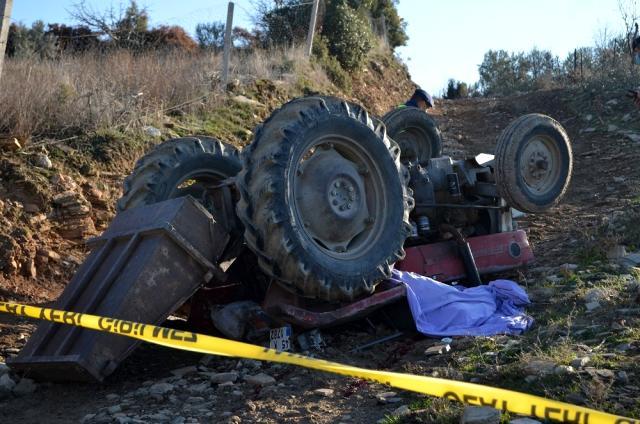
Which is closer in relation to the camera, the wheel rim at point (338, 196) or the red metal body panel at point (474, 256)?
the wheel rim at point (338, 196)

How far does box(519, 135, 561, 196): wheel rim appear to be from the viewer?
6598 mm

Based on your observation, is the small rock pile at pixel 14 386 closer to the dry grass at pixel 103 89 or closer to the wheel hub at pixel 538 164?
the dry grass at pixel 103 89

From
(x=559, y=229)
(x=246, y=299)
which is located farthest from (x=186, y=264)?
(x=559, y=229)

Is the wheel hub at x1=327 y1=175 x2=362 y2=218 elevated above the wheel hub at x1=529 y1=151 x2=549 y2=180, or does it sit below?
below

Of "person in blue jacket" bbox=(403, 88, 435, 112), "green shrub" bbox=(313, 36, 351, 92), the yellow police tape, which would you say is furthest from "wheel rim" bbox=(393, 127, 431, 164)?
"green shrub" bbox=(313, 36, 351, 92)

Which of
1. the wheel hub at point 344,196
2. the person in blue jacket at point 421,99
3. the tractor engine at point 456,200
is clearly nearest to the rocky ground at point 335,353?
the tractor engine at point 456,200

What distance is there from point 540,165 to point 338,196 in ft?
7.45

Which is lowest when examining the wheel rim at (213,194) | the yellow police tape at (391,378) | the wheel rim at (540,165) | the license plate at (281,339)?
the license plate at (281,339)

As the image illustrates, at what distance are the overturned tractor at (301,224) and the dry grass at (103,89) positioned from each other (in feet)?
9.96

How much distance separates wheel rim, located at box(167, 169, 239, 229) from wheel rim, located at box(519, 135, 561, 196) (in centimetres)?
264

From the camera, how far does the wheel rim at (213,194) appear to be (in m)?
5.65

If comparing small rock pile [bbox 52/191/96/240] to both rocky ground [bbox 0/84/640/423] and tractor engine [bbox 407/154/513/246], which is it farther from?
tractor engine [bbox 407/154/513/246]

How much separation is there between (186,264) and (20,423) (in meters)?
1.38

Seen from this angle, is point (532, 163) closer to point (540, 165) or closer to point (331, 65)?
point (540, 165)
